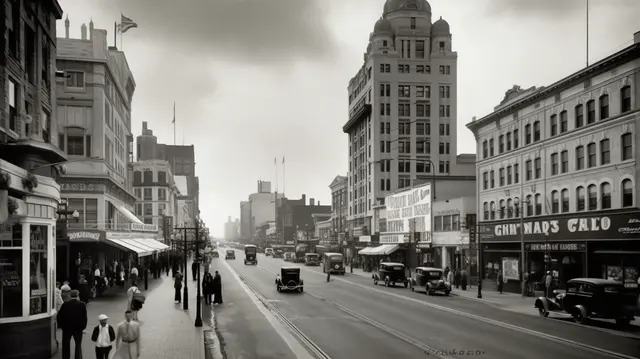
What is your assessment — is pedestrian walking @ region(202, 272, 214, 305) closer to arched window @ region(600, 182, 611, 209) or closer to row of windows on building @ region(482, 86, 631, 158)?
arched window @ region(600, 182, 611, 209)

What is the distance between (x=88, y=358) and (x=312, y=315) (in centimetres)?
1407

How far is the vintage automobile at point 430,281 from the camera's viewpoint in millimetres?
42969

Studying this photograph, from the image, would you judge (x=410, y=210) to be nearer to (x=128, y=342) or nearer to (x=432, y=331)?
(x=432, y=331)

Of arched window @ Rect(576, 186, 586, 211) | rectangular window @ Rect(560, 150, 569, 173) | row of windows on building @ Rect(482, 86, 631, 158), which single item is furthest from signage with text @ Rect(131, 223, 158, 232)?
arched window @ Rect(576, 186, 586, 211)

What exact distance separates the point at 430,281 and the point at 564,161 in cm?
1225

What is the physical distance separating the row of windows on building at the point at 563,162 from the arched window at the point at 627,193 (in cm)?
140

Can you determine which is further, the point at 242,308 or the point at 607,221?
the point at 607,221

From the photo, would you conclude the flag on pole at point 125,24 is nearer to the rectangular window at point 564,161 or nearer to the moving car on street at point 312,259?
the rectangular window at point 564,161

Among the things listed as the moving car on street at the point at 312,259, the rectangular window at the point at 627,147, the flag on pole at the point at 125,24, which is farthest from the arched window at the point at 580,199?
the moving car on street at the point at 312,259

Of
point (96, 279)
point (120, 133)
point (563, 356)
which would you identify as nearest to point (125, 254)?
point (120, 133)

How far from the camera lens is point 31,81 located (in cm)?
2059

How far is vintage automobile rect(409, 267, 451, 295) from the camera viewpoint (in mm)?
42969

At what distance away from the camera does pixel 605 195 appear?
127 ft

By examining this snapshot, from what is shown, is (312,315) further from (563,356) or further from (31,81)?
(31,81)
